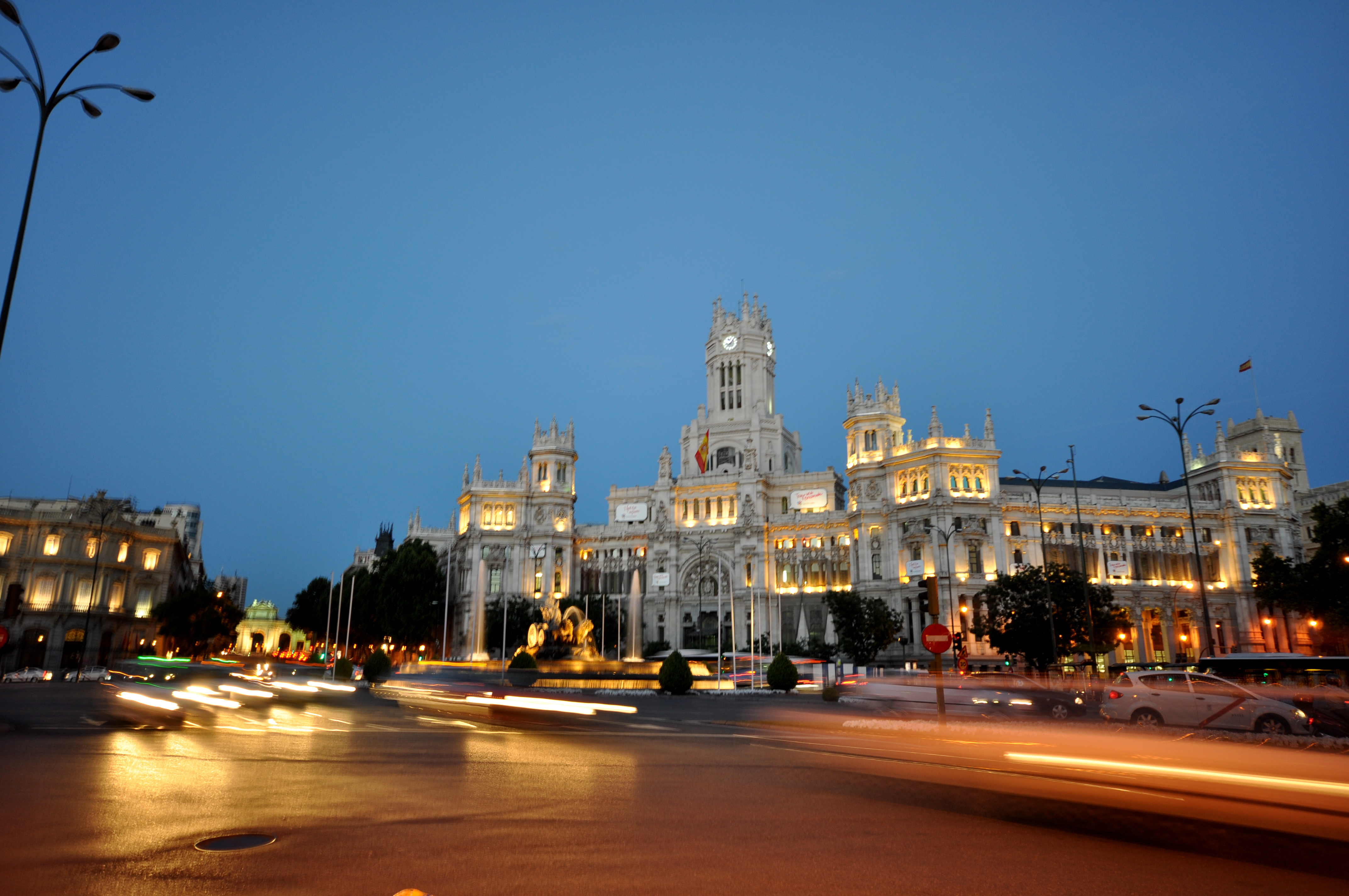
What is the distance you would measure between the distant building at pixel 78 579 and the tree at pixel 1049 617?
72015 millimetres

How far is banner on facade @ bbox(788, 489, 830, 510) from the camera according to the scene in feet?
332

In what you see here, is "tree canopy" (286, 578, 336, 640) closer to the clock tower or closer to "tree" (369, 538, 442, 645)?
"tree" (369, 538, 442, 645)

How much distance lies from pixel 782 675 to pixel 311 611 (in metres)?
78.8

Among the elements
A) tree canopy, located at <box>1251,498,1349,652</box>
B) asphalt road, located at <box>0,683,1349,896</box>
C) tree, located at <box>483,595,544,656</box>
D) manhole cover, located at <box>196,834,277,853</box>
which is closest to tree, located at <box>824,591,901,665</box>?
tree canopy, located at <box>1251,498,1349,652</box>

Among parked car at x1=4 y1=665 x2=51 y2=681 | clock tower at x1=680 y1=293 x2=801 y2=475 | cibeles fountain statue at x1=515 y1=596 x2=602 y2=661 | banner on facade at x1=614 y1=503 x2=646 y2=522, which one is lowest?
parked car at x1=4 y1=665 x2=51 y2=681

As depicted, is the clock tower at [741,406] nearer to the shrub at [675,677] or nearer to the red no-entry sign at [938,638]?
the shrub at [675,677]

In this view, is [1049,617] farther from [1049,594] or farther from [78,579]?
[78,579]

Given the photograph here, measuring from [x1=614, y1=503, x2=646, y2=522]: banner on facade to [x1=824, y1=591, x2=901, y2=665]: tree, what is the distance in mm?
38721

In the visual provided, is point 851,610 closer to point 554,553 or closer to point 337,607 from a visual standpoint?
point 554,553

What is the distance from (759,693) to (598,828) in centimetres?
4319

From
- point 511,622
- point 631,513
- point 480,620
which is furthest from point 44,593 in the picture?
point 631,513

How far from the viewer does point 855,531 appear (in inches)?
3553

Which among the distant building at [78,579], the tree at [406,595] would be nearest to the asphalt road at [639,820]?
Answer: the distant building at [78,579]

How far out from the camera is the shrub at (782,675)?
50.4 m
